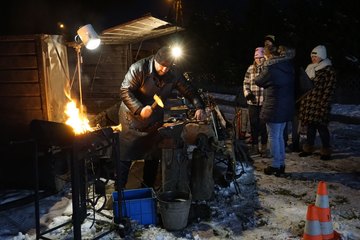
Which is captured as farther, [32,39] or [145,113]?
[32,39]

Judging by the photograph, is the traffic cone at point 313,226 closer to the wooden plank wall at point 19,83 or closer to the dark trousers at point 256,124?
the dark trousers at point 256,124

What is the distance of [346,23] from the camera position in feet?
47.5

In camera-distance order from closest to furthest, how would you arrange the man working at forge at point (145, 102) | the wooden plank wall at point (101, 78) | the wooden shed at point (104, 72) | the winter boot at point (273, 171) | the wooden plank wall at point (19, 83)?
the man working at forge at point (145, 102) → the wooden plank wall at point (19, 83) → the winter boot at point (273, 171) → the wooden shed at point (104, 72) → the wooden plank wall at point (101, 78)

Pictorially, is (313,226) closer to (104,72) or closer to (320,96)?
(320,96)

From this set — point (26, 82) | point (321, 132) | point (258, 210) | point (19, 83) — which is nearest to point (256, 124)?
point (321, 132)

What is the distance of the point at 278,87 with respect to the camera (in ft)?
23.1

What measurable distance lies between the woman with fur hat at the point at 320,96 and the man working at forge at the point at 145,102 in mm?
3109

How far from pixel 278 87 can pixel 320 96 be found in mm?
1636

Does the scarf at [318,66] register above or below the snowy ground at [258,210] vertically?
above

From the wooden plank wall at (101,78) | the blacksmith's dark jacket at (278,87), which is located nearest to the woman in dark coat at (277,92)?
the blacksmith's dark jacket at (278,87)

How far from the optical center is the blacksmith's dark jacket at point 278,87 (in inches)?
274

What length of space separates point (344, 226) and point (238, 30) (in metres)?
18.4

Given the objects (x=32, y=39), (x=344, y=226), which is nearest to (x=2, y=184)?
(x=32, y=39)

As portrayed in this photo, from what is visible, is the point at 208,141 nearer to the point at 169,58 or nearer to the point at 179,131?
the point at 179,131
